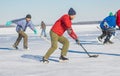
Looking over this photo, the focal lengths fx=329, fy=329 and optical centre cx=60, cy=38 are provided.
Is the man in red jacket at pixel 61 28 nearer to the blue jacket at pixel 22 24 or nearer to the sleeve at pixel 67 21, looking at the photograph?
the sleeve at pixel 67 21

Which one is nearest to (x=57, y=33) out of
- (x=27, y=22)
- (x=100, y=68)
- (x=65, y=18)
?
(x=65, y=18)

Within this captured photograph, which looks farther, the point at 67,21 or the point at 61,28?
the point at 61,28

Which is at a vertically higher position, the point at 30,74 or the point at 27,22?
the point at 27,22

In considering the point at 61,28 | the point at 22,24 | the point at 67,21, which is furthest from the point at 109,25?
the point at 67,21

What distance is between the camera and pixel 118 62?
846 centimetres

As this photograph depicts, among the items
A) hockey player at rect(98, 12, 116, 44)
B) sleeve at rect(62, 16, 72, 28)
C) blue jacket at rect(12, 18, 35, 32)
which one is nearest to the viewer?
sleeve at rect(62, 16, 72, 28)

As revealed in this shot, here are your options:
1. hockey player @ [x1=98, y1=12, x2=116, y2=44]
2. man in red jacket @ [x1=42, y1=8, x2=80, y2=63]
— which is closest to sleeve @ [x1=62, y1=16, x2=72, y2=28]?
man in red jacket @ [x1=42, y1=8, x2=80, y2=63]

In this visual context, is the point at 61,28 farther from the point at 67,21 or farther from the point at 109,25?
the point at 109,25

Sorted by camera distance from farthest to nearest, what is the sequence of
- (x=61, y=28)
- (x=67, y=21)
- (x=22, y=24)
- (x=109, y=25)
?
1. (x=109, y=25)
2. (x=22, y=24)
3. (x=61, y=28)
4. (x=67, y=21)

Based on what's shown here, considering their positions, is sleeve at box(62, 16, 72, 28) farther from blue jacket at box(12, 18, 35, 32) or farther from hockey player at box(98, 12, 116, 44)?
hockey player at box(98, 12, 116, 44)

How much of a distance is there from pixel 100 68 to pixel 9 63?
9.14 ft

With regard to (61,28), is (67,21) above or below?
above

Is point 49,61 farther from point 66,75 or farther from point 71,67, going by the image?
point 66,75

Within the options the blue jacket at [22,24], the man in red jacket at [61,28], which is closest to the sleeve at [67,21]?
the man in red jacket at [61,28]
